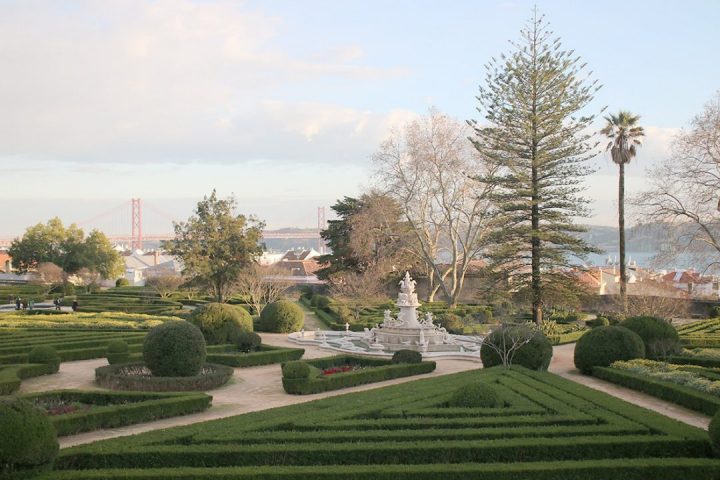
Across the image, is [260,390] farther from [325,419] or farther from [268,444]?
[268,444]

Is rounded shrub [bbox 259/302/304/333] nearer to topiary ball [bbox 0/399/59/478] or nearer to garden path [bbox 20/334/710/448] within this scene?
garden path [bbox 20/334/710/448]

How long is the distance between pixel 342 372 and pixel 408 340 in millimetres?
6963

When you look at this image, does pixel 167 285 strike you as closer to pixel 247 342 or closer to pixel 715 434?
pixel 247 342

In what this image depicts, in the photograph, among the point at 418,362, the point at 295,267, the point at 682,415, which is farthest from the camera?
the point at 295,267

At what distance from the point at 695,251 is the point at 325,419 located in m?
24.4

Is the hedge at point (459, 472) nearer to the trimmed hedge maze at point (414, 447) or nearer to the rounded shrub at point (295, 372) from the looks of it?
the trimmed hedge maze at point (414, 447)

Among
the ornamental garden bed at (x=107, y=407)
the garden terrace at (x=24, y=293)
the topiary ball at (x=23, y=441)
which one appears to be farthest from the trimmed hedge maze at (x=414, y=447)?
the garden terrace at (x=24, y=293)

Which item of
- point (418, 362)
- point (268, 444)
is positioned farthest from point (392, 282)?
point (268, 444)

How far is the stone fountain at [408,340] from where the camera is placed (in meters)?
26.2

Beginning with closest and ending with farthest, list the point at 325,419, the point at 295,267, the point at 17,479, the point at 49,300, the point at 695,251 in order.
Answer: the point at 17,479 < the point at 325,419 < the point at 695,251 < the point at 49,300 < the point at 295,267

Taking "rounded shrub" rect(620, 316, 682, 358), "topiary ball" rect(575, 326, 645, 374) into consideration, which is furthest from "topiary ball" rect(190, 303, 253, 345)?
"rounded shrub" rect(620, 316, 682, 358)

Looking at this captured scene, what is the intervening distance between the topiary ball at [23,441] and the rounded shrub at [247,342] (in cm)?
1435

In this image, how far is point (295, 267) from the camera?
3423 inches

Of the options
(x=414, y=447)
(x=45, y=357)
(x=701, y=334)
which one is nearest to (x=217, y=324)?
(x=45, y=357)
